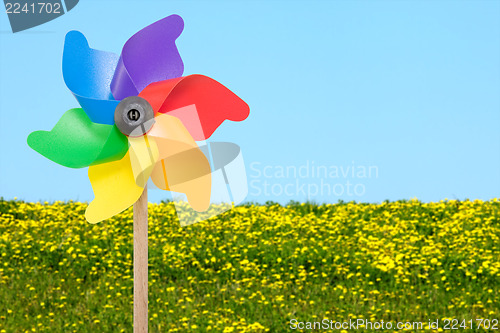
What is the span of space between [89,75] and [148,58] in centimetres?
45

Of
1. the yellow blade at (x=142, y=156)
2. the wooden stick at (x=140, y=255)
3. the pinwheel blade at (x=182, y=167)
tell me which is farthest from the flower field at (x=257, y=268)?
the yellow blade at (x=142, y=156)

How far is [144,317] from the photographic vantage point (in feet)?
15.1

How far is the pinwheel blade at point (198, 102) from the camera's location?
175 inches

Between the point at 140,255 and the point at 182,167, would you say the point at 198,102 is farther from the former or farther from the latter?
the point at 140,255

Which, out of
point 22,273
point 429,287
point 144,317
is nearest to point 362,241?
point 429,287

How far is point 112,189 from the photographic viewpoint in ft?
14.4

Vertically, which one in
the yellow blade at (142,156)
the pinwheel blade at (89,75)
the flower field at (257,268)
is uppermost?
the pinwheel blade at (89,75)

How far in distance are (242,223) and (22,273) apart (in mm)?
3449

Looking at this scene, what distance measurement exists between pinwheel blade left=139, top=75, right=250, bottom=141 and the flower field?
324cm

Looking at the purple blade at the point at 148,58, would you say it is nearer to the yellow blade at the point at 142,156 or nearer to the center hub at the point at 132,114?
the center hub at the point at 132,114

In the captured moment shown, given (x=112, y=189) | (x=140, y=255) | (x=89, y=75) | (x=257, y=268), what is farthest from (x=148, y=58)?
(x=257, y=268)

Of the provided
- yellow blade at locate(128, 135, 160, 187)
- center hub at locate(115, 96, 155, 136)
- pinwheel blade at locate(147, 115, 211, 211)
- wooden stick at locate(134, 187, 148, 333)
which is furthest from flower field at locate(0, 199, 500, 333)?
center hub at locate(115, 96, 155, 136)

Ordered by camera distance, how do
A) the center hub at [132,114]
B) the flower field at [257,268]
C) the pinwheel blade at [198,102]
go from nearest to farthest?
the center hub at [132,114]
the pinwheel blade at [198,102]
the flower field at [257,268]

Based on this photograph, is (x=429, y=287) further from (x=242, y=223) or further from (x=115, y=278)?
(x=115, y=278)
